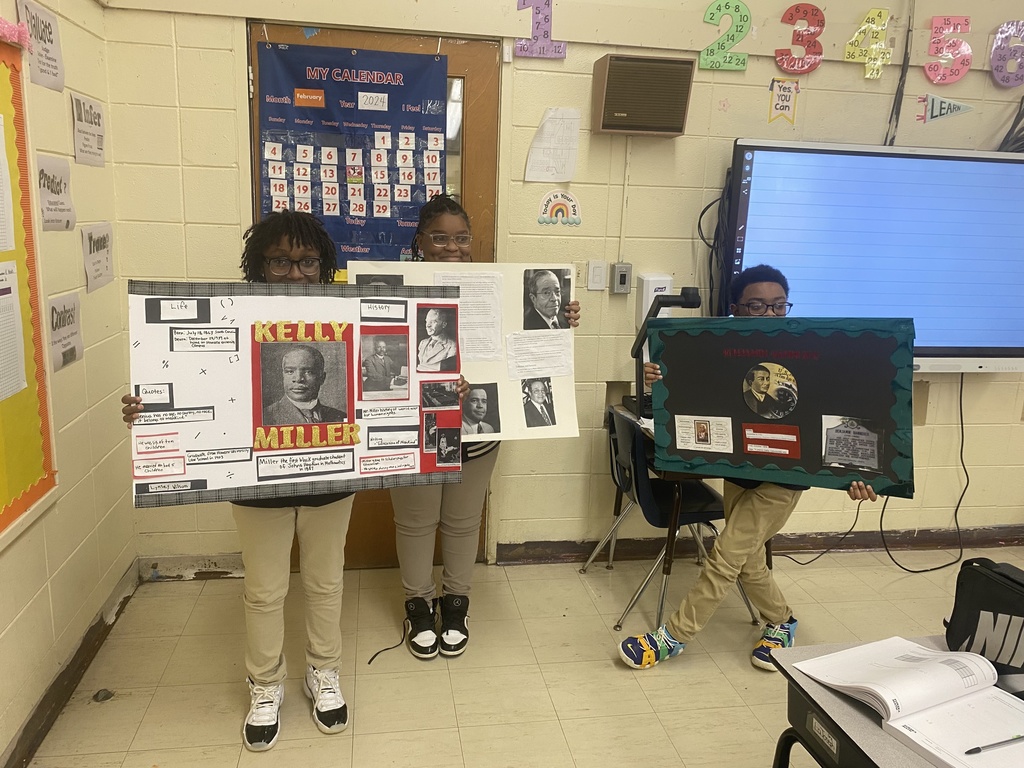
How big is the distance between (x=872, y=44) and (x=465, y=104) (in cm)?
171

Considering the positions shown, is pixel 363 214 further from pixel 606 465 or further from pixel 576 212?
pixel 606 465

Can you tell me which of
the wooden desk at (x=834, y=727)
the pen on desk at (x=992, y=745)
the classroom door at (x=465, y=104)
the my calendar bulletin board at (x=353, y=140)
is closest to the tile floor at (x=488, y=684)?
the classroom door at (x=465, y=104)

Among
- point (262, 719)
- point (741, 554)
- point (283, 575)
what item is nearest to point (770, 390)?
point (741, 554)

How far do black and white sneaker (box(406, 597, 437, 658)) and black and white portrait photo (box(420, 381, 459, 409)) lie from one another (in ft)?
2.86

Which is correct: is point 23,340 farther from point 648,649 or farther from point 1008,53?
point 1008,53

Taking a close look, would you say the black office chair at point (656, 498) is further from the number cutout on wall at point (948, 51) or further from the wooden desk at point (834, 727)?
the number cutout on wall at point (948, 51)

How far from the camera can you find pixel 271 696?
2029mm

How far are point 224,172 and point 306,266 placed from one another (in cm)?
104

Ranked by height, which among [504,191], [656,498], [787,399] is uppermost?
[504,191]

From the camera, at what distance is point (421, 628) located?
2.45 m

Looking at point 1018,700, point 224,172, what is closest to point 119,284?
point 224,172

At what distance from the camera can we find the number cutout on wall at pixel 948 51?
9.65ft

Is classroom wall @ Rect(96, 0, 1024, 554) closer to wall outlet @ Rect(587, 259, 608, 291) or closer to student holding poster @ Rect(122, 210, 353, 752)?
wall outlet @ Rect(587, 259, 608, 291)

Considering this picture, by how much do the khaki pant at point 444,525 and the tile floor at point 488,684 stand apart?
247 mm
